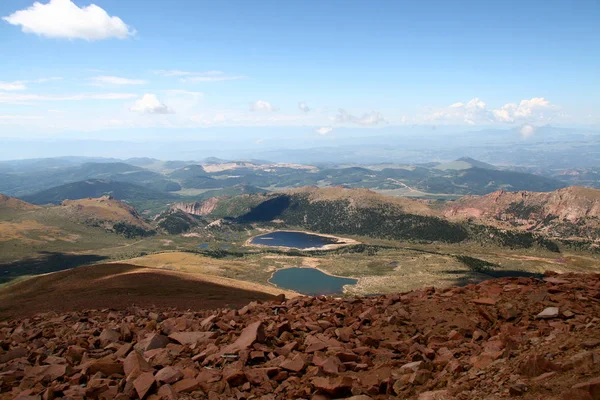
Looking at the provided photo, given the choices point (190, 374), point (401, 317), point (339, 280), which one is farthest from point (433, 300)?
point (339, 280)

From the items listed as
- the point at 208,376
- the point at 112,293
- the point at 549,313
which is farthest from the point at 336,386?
the point at 112,293

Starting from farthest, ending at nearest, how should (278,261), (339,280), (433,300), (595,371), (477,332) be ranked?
(278,261) → (339,280) → (433,300) → (477,332) → (595,371)

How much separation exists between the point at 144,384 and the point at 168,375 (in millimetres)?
844

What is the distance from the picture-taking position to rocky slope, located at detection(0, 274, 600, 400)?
11334mm

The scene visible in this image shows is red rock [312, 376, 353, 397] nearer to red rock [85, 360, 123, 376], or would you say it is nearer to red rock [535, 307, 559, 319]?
red rock [85, 360, 123, 376]

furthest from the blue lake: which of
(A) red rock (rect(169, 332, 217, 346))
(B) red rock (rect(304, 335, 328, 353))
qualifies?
(B) red rock (rect(304, 335, 328, 353))

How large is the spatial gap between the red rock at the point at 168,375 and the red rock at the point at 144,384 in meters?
0.23

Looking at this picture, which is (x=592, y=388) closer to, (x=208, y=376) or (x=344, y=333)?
(x=344, y=333)

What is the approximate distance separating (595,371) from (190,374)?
39.1 ft

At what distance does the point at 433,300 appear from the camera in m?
20.7

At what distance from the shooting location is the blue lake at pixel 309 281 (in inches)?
4338

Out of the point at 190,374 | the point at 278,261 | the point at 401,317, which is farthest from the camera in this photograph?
the point at 278,261

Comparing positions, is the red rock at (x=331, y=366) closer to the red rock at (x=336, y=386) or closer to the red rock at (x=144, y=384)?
the red rock at (x=336, y=386)

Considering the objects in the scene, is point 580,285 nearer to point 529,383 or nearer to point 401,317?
point 401,317
